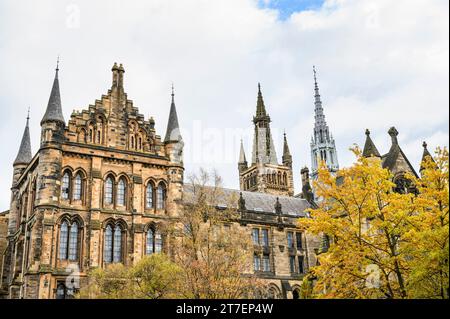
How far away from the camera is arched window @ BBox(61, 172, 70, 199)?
125 ft

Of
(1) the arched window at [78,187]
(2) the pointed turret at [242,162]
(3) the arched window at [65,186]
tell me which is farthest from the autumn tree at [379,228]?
(2) the pointed turret at [242,162]

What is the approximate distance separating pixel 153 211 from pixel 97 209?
459cm

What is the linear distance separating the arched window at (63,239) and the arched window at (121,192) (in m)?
4.27

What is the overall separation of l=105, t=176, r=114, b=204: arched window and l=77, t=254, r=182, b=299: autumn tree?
27.8 feet

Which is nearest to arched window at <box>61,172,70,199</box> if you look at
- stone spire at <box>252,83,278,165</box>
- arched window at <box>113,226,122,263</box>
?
arched window at <box>113,226,122,263</box>

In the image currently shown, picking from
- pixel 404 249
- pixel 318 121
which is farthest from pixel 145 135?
pixel 318 121

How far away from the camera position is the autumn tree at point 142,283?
99.7 feet

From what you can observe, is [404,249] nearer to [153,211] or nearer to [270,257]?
[153,211]

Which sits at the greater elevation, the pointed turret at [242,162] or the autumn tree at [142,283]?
the pointed turret at [242,162]

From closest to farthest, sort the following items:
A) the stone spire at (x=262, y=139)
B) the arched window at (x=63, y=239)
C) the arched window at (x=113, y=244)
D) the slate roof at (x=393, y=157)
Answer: the arched window at (x=63, y=239) → the arched window at (x=113, y=244) → the slate roof at (x=393, y=157) → the stone spire at (x=262, y=139)

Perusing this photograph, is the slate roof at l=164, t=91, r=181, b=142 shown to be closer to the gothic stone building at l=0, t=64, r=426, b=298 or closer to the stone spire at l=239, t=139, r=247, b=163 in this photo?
the gothic stone building at l=0, t=64, r=426, b=298

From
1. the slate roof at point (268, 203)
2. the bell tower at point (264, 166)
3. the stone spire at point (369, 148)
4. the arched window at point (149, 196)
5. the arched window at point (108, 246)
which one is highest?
the bell tower at point (264, 166)

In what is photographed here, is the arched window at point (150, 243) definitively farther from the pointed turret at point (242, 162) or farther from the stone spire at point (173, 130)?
the pointed turret at point (242, 162)

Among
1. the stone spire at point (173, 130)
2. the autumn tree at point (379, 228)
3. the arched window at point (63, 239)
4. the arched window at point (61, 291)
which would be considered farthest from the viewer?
the stone spire at point (173, 130)
